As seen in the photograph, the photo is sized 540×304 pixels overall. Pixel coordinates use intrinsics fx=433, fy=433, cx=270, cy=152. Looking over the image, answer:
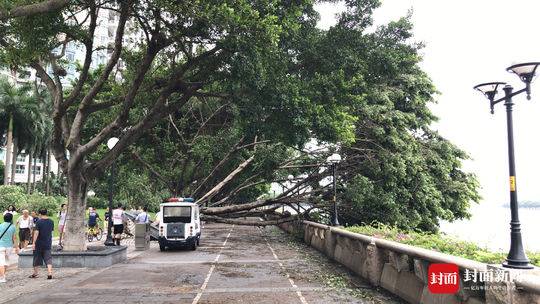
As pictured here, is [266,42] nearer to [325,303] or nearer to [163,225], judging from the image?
[325,303]

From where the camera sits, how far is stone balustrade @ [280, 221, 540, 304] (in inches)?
227

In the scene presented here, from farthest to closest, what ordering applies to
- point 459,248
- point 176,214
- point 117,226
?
point 176,214 → point 117,226 → point 459,248

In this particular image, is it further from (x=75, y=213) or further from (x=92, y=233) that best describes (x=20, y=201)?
(x=75, y=213)

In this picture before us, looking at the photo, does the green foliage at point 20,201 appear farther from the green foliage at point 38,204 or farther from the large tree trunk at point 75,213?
the large tree trunk at point 75,213

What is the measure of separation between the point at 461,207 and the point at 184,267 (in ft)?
60.8

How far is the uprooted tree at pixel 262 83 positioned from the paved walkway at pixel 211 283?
353 cm

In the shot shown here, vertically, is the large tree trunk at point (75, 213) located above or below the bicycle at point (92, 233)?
above

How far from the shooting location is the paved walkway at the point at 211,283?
9.64m

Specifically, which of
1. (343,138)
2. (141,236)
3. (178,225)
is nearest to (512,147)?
(343,138)

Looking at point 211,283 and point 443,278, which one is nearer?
point 443,278

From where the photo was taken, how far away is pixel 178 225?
792 inches

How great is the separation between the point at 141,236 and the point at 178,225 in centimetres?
181

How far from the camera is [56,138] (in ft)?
52.1

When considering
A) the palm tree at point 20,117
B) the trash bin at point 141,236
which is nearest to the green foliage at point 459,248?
the trash bin at point 141,236
